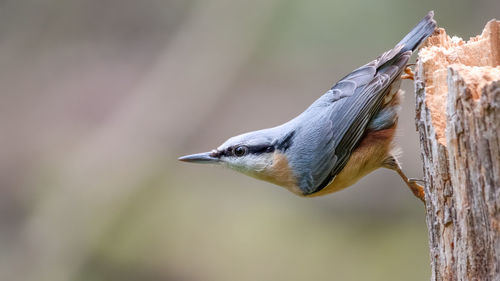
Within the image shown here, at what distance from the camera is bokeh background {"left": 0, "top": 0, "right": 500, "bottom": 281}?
4.77 metres

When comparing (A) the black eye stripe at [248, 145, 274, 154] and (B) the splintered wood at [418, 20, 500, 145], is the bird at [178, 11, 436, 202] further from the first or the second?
(B) the splintered wood at [418, 20, 500, 145]

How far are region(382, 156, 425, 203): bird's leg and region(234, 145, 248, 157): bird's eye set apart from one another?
2.31ft

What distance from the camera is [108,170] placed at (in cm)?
527

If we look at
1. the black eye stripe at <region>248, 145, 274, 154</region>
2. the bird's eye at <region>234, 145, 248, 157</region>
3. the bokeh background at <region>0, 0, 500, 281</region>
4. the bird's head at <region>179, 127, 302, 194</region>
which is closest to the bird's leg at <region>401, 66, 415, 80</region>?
the bird's head at <region>179, 127, 302, 194</region>

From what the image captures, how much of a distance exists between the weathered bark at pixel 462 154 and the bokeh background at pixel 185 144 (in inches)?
106

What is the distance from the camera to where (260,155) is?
3016 millimetres

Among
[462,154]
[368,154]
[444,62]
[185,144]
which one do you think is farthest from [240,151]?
[185,144]

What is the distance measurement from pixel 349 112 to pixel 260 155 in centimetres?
50

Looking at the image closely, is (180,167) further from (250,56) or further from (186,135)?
(250,56)

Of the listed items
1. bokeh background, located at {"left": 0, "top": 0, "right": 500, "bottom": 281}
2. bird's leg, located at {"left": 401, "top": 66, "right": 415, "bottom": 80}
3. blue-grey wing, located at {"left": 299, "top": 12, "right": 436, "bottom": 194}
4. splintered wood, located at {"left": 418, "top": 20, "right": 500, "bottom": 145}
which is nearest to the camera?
splintered wood, located at {"left": 418, "top": 20, "right": 500, "bottom": 145}

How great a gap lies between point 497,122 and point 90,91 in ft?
18.9

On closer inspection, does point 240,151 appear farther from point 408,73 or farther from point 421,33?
point 421,33

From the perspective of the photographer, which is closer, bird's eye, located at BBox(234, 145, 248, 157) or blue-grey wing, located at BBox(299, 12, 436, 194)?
blue-grey wing, located at BBox(299, 12, 436, 194)

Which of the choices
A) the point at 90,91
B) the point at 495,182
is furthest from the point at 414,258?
the point at 90,91
